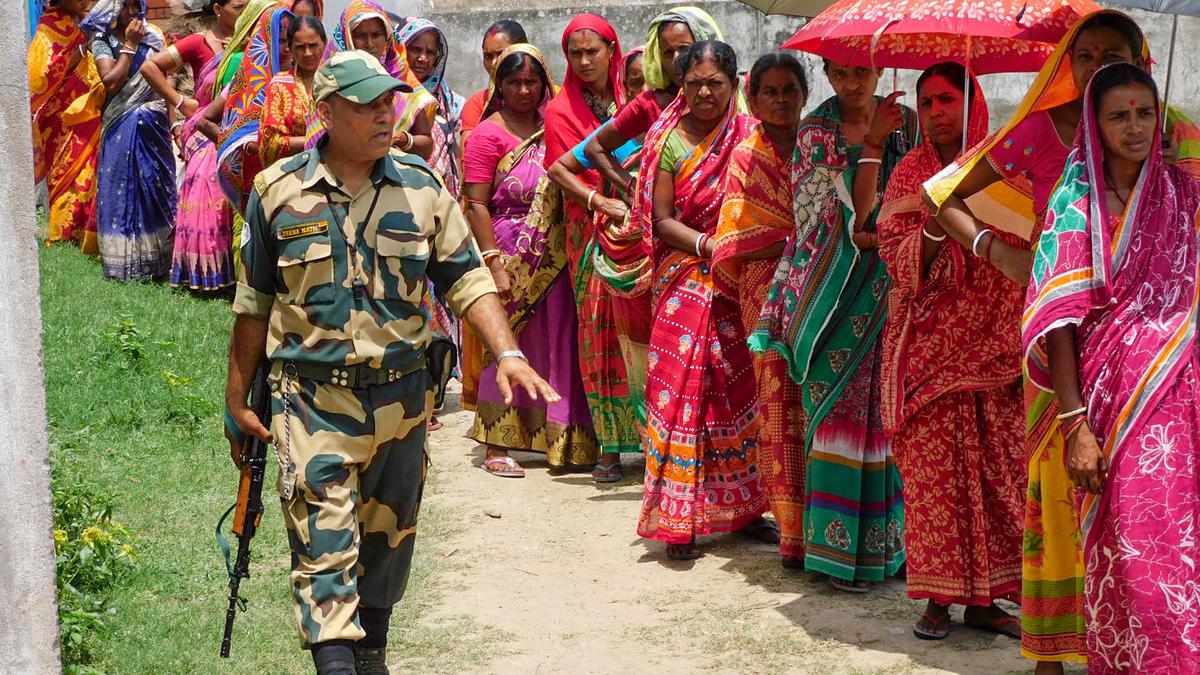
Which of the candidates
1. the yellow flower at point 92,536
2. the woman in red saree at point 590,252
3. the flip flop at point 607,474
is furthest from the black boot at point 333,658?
the flip flop at point 607,474

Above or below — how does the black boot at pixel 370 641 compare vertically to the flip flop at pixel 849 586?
above

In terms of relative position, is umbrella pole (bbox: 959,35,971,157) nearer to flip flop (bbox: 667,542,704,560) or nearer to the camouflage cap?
the camouflage cap

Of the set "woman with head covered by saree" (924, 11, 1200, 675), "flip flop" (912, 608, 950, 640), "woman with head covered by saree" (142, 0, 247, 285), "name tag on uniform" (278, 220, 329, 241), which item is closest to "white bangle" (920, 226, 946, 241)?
"woman with head covered by saree" (924, 11, 1200, 675)

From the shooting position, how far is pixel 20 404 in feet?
12.6

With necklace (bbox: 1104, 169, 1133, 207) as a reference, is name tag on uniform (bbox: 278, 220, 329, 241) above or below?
below

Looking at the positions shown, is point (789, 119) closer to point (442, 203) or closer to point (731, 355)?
point (731, 355)

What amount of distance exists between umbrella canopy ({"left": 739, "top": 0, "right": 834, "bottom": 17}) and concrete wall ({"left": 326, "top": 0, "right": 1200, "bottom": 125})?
242 inches

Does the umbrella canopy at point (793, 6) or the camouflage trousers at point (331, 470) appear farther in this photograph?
the umbrella canopy at point (793, 6)

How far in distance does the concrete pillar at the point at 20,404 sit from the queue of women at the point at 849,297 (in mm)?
1462

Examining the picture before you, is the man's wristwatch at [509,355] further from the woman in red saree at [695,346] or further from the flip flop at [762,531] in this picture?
the flip flop at [762,531]

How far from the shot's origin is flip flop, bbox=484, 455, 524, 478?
8.28 meters

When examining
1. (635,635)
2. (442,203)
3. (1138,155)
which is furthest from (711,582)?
(1138,155)

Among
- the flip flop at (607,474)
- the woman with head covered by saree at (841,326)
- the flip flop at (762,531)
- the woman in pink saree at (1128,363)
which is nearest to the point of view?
the woman in pink saree at (1128,363)

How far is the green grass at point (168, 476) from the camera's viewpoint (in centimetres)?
533
